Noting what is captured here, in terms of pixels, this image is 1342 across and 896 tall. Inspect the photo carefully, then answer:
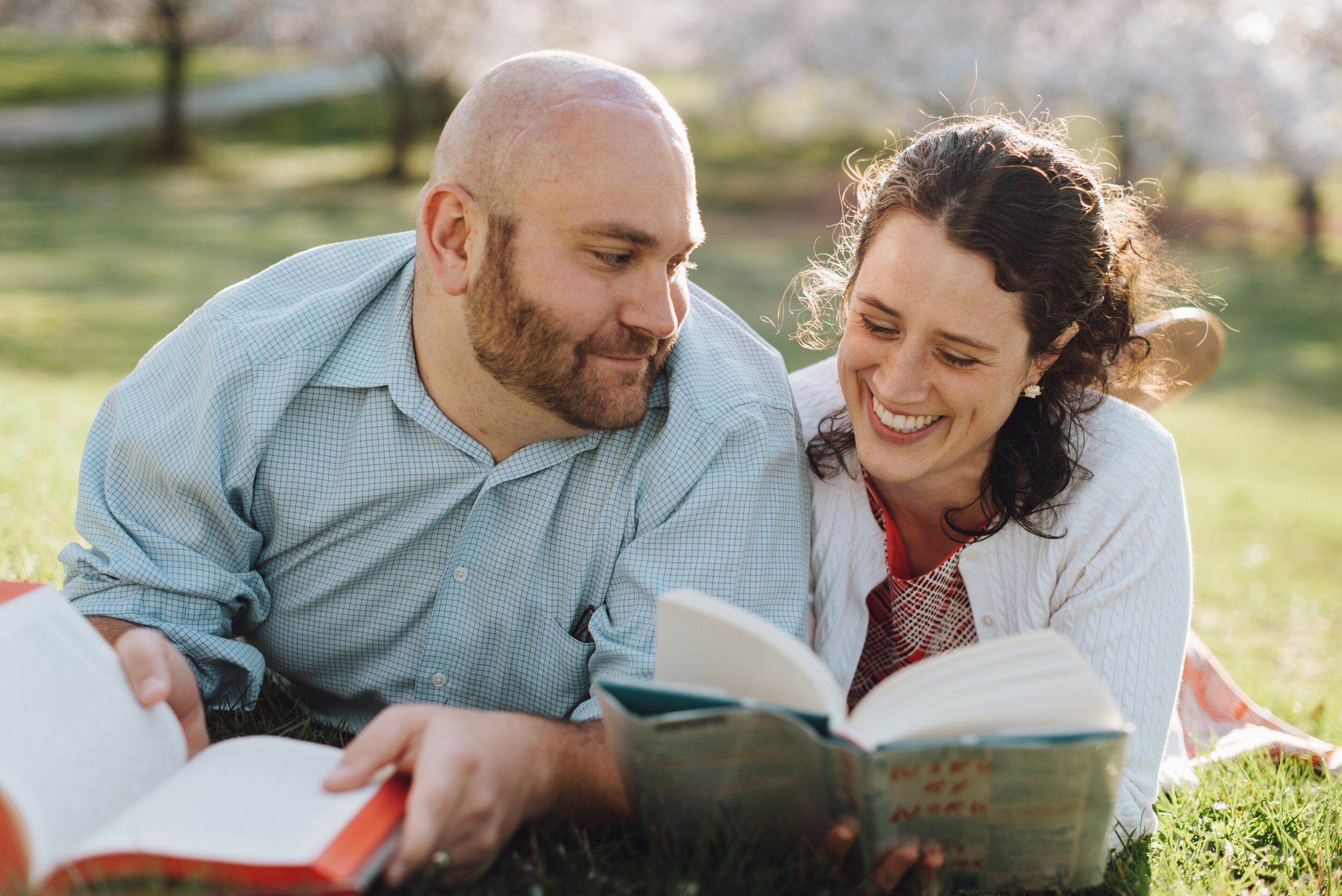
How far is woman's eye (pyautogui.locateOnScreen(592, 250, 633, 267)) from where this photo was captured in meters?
2.45

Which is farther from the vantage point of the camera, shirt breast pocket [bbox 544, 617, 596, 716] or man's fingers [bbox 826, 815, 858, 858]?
shirt breast pocket [bbox 544, 617, 596, 716]

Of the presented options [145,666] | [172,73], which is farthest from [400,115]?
[145,666]

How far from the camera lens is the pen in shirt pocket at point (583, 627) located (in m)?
2.65

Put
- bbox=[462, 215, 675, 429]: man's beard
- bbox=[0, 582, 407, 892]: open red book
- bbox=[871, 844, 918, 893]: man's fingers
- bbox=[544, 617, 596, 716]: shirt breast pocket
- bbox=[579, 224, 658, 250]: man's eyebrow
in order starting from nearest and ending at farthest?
bbox=[0, 582, 407, 892]: open red book < bbox=[871, 844, 918, 893]: man's fingers < bbox=[579, 224, 658, 250]: man's eyebrow < bbox=[462, 215, 675, 429]: man's beard < bbox=[544, 617, 596, 716]: shirt breast pocket

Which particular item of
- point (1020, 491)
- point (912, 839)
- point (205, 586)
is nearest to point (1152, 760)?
point (1020, 491)

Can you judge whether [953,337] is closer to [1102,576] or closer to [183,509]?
[1102,576]

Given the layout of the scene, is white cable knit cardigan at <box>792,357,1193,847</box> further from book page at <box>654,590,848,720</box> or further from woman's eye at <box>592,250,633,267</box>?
book page at <box>654,590,848,720</box>

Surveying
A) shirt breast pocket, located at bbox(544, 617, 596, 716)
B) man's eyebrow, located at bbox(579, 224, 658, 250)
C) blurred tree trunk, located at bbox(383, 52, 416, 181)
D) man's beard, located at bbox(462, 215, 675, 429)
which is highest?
man's eyebrow, located at bbox(579, 224, 658, 250)

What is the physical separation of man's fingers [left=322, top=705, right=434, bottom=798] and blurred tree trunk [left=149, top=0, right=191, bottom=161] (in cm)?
2186

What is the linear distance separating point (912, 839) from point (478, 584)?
4.01ft

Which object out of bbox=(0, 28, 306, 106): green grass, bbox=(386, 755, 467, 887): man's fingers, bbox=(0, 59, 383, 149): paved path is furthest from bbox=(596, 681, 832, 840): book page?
bbox=(0, 28, 306, 106): green grass

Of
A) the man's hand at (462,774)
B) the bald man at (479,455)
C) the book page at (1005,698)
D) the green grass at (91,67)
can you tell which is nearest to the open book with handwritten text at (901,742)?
the book page at (1005,698)

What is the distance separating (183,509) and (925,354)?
5.68ft

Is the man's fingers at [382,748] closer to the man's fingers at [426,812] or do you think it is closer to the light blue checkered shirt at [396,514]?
the man's fingers at [426,812]
